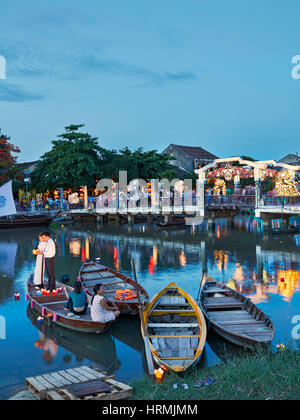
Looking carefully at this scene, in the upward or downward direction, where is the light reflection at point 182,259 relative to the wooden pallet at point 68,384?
downward

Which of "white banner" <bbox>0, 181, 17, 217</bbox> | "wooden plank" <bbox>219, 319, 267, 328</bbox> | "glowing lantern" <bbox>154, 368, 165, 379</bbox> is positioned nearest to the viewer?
"glowing lantern" <bbox>154, 368, 165, 379</bbox>

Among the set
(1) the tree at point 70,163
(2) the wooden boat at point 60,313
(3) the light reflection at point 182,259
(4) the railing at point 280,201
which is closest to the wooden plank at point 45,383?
(2) the wooden boat at point 60,313

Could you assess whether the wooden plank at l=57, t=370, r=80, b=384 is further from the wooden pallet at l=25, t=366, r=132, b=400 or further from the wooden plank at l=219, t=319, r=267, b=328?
the wooden plank at l=219, t=319, r=267, b=328

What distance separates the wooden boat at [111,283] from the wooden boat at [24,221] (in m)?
23.6

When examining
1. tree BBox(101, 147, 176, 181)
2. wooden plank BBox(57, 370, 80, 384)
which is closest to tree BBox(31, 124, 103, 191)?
tree BBox(101, 147, 176, 181)

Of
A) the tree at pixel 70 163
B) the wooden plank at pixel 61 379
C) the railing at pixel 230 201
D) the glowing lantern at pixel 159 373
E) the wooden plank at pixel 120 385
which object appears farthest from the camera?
the tree at pixel 70 163

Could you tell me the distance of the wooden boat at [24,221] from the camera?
119ft

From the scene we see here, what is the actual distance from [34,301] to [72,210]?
105ft

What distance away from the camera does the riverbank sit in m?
5.44

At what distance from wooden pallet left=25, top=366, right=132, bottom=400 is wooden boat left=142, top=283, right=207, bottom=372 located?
1221 mm

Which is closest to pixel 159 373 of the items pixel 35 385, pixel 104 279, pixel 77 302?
pixel 35 385

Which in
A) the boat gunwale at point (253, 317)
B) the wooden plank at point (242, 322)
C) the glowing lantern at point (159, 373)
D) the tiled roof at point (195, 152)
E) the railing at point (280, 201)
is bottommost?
the glowing lantern at point (159, 373)

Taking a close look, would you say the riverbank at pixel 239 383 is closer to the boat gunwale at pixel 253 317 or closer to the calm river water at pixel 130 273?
the boat gunwale at pixel 253 317

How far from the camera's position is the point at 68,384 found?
5.78 meters
